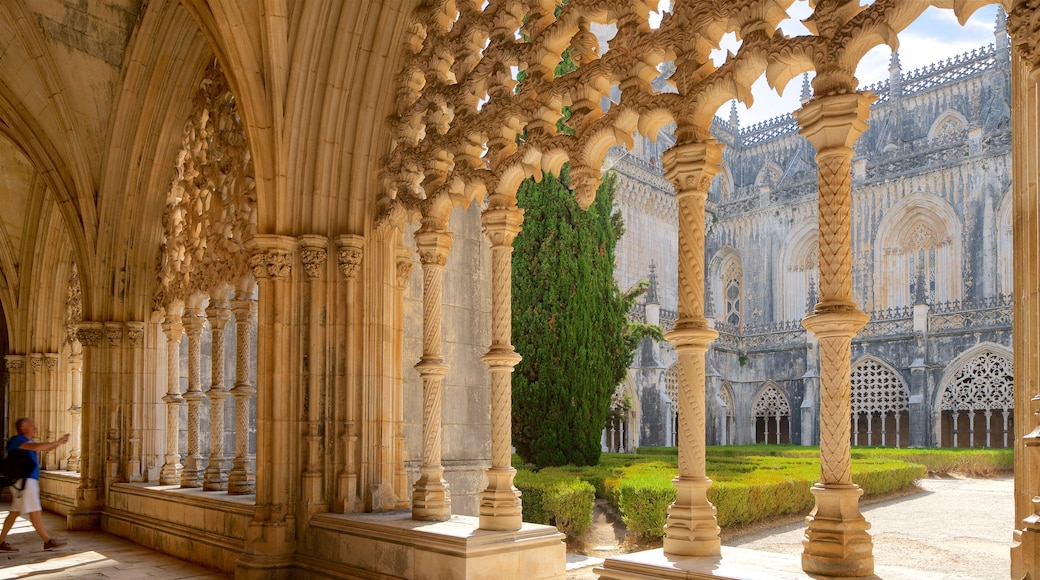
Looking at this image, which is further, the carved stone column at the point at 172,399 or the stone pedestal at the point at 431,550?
the carved stone column at the point at 172,399

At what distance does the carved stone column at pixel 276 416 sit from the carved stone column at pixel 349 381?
31cm

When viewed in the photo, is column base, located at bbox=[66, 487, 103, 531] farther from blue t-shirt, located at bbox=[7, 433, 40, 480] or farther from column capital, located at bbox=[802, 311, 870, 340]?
column capital, located at bbox=[802, 311, 870, 340]

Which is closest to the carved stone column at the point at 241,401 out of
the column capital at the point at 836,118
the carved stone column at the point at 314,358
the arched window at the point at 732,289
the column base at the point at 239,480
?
the column base at the point at 239,480

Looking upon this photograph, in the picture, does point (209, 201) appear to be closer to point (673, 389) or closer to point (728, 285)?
point (673, 389)

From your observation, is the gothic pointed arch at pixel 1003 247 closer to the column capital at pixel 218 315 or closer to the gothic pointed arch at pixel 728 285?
the gothic pointed arch at pixel 728 285

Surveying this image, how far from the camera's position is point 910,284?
82.9ft

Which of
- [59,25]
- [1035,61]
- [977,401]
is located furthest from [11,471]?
[977,401]

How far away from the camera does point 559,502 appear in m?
7.53

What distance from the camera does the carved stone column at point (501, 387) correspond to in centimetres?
392

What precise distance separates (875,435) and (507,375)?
2087cm

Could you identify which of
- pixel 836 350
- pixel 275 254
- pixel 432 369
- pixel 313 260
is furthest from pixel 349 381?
pixel 836 350

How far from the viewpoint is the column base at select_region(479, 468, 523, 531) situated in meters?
3.90

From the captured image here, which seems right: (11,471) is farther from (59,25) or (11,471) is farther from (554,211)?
(554,211)

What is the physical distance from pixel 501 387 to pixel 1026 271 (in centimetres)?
234
